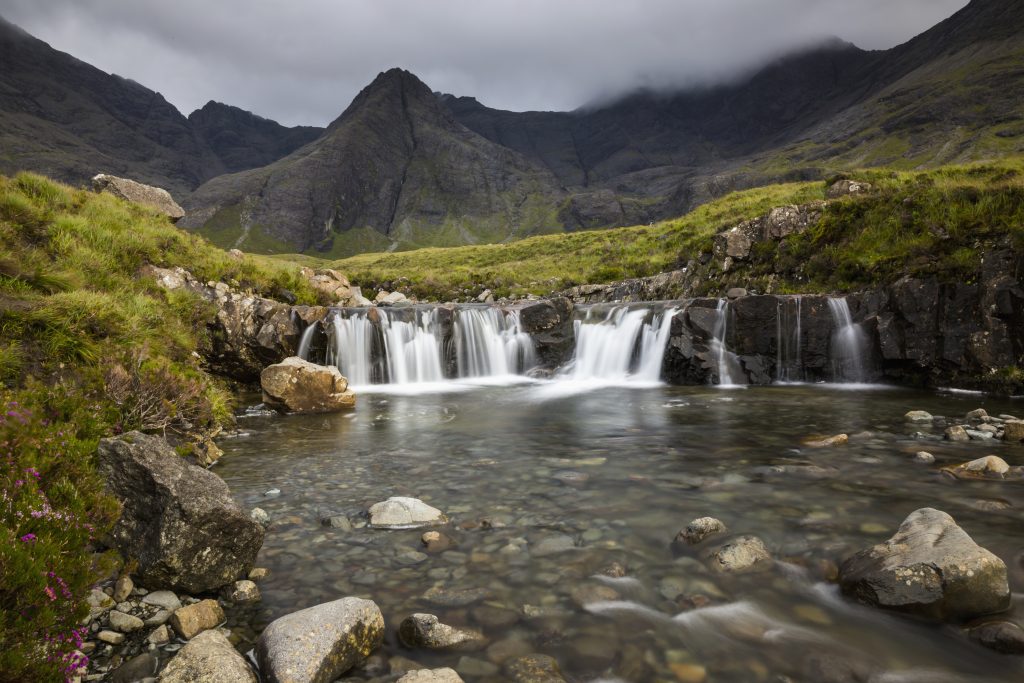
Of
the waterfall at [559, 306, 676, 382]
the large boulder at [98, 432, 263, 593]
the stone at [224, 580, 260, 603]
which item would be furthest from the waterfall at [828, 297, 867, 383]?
the stone at [224, 580, 260, 603]

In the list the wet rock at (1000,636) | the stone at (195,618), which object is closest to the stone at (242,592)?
the stone at (195,618)

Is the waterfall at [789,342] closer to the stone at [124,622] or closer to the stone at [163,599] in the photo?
the stone at [163,599]

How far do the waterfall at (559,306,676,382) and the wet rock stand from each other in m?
17.4

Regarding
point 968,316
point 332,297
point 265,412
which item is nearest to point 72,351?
point 265,412

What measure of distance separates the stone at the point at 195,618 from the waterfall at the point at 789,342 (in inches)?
783

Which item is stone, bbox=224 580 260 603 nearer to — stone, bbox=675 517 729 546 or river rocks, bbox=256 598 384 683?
river rocks, bbox=256 598 384 683

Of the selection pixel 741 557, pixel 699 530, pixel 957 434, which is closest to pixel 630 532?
pixel 699 530

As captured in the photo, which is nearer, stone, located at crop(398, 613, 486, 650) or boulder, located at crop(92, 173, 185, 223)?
stone, located at crop(398, 613, 486, 650)

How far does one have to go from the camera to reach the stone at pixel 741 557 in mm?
5215

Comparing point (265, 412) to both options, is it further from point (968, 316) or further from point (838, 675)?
point (968, 316)

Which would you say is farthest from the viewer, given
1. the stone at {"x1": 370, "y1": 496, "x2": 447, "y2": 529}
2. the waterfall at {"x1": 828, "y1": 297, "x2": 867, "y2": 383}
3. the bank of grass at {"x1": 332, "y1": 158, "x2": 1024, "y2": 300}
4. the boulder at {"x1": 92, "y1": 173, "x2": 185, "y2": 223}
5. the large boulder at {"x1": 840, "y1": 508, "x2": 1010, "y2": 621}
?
the boulder at {"x1": 92, "y1": 173, "x2": 185, "y2": 223}

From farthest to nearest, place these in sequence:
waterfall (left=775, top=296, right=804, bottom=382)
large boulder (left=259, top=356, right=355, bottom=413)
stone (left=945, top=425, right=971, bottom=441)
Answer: waterfall (left=775, top=296, right=804, bottom=382)
large boulder (left=259, top=356, right=355, bottom=413)
stone (left=945, top=425, right=971, bottom=441)

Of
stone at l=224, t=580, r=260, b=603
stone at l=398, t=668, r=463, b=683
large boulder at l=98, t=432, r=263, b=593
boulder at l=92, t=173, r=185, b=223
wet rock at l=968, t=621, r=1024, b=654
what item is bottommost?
wet rock at l=968, t=621, r=1024, b=654

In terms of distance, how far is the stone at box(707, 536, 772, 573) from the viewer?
5.21 metres
